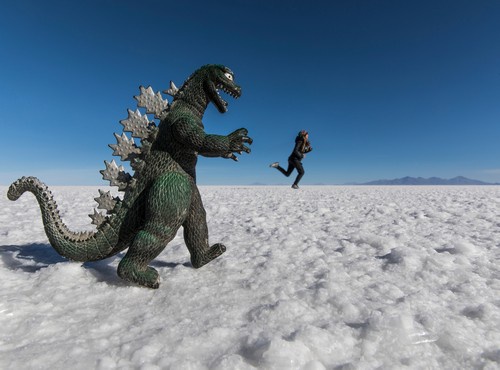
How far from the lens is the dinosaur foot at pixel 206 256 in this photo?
2494mm

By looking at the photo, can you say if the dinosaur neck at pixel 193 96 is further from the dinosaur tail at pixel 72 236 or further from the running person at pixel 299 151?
the running person at pixel 299 151

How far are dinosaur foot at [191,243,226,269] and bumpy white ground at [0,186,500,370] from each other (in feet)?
0.20

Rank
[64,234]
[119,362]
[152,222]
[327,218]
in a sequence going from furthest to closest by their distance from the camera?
[327,218], [64,234], [152,222], [119,362]

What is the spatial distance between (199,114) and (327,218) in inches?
107

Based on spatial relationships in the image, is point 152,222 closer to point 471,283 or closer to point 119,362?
point 119,362

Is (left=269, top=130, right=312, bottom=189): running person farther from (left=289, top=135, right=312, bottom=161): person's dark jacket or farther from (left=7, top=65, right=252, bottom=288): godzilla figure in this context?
(left=7, top=65, right=252, bottom=288): godzilla figure

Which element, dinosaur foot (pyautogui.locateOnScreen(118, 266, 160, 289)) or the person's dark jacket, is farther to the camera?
the person's dark jacket

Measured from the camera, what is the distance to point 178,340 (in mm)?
1439

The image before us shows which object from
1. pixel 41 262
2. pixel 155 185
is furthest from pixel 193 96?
pixel 41 262

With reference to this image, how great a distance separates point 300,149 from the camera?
11.0 m

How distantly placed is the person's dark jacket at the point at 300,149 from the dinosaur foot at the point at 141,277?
30.3ft

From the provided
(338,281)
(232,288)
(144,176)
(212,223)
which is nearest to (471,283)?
(338,281)

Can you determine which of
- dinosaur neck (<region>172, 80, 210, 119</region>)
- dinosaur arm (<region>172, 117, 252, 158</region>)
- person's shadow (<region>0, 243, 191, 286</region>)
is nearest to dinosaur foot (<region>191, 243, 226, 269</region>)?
person's shadow (<region>0, 243, 191, 286</region>)

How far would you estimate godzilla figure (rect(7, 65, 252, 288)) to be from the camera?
2.15 meters
